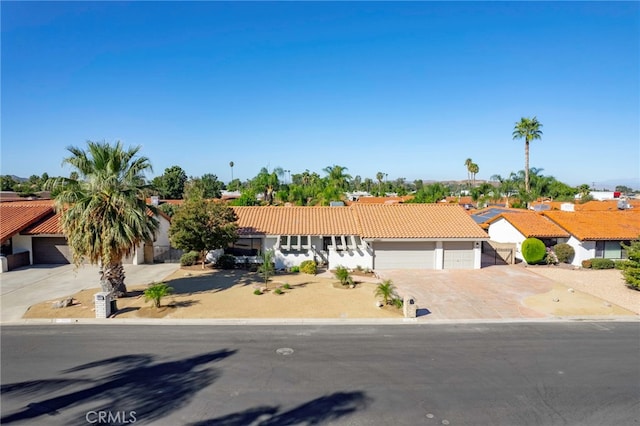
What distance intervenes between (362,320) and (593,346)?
30.2 ft

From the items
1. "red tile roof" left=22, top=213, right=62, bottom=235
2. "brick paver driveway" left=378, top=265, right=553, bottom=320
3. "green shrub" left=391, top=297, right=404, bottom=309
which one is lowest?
"brick paver driveway" left=378, top=265, right=553, bottom=320

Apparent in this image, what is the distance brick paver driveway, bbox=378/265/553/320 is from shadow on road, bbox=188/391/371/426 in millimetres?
8495

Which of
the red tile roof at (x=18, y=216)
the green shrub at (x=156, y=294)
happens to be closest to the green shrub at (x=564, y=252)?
the green shrub at (x=156, y=294)

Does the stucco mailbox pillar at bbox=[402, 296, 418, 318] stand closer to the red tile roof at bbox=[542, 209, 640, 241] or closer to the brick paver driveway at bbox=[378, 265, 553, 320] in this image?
the brick paver driveway at bbox=[378, 265, 553, 320]

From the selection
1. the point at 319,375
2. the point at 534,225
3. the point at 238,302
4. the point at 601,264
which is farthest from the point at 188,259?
the point at 601,264

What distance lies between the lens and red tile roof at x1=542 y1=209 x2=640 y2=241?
30.0 meters

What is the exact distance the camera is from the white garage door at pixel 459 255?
29.0 m

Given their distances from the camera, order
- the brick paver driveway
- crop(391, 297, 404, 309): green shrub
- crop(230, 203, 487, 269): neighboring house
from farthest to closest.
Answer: crop(230, 203, 487, 269): neighboring house, crop(391, 297, 404, 309): green shrub, the brick paver driveway

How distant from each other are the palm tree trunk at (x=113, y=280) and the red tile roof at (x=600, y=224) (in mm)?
32671

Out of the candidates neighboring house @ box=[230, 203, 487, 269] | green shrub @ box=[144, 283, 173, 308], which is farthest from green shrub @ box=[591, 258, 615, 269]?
green shrub @ box=[144, 283, 173, 308]

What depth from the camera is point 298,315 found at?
18.1 m

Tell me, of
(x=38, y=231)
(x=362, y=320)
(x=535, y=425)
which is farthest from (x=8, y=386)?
(x=38, y=231)

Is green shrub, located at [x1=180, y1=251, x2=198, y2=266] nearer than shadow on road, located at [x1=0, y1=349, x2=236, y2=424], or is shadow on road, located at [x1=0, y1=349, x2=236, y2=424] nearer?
shadow on road, located at [x1=0, y1=349, x2=236, y2=424]

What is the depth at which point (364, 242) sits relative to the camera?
28188 mm
